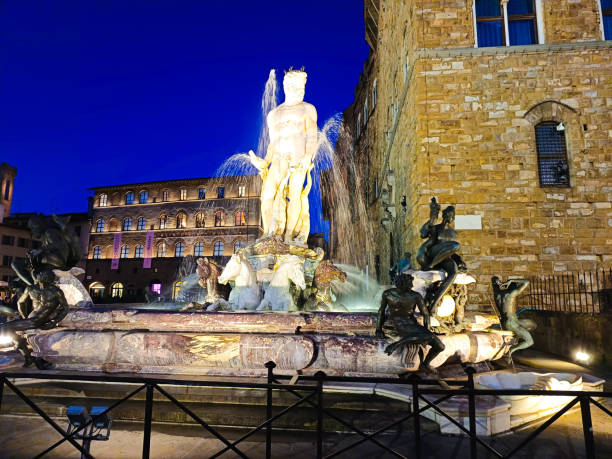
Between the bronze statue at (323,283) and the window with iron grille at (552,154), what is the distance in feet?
22.6

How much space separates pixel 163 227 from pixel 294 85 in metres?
38.6

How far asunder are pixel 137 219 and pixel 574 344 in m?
44.6

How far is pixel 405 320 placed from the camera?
471 cm

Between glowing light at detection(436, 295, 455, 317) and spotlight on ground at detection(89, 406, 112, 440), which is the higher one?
glowing light at detection(436, 295, 455, 317)

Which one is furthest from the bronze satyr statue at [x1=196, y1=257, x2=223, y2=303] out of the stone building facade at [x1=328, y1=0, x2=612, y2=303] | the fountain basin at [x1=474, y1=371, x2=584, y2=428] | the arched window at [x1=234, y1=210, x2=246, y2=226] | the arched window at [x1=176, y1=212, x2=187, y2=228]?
the arched window at [x1=176, y1=212, x2=187, y2=228]

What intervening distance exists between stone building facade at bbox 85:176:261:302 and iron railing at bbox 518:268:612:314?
107 feet

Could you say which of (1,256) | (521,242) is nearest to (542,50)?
(521,242)

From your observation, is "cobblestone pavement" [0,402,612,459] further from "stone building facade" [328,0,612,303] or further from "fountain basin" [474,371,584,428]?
"stone building facade" [328,0,612,303]

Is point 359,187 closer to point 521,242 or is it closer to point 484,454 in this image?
point 521,242

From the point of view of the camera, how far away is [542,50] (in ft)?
37.0

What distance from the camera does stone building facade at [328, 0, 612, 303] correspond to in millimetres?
10633

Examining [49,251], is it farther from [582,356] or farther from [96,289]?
[96,289]

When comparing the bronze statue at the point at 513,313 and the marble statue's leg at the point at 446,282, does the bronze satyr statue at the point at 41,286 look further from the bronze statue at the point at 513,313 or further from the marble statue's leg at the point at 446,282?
the bronze statue at the point at 513,313

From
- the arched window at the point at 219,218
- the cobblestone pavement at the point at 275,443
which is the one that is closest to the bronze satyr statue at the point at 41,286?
the cobblestone pavement at the point at 275,443
